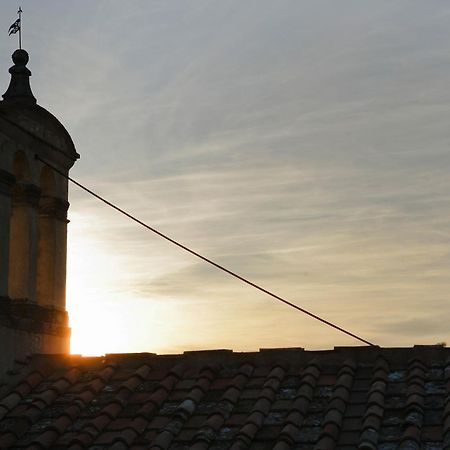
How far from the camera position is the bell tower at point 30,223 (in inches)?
542

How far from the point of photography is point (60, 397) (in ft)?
42.0

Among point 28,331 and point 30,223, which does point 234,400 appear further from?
point 30,223

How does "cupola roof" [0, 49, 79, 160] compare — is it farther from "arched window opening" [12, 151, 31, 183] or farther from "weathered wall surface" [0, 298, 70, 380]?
"weathered wall surface" [0, 298, 70, 380]

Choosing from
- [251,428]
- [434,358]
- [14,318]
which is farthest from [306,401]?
[14,318]

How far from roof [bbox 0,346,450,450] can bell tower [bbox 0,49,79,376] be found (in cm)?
70

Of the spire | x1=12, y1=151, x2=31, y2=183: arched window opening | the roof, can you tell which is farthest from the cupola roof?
the roof

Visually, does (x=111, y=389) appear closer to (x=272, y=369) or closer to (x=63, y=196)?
(x=272, y=369)

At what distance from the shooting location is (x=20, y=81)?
1541 centimetres

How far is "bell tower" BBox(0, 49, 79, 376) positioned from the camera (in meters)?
13.8

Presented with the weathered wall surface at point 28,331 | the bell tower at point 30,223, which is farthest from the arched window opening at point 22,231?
the weathered wall surface at point 28,331

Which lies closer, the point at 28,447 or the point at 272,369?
the point at 28,447

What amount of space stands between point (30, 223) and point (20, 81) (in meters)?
2.26

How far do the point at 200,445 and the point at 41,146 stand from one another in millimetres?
5555

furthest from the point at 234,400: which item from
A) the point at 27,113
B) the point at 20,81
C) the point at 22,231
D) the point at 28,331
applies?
the point at 20,81
